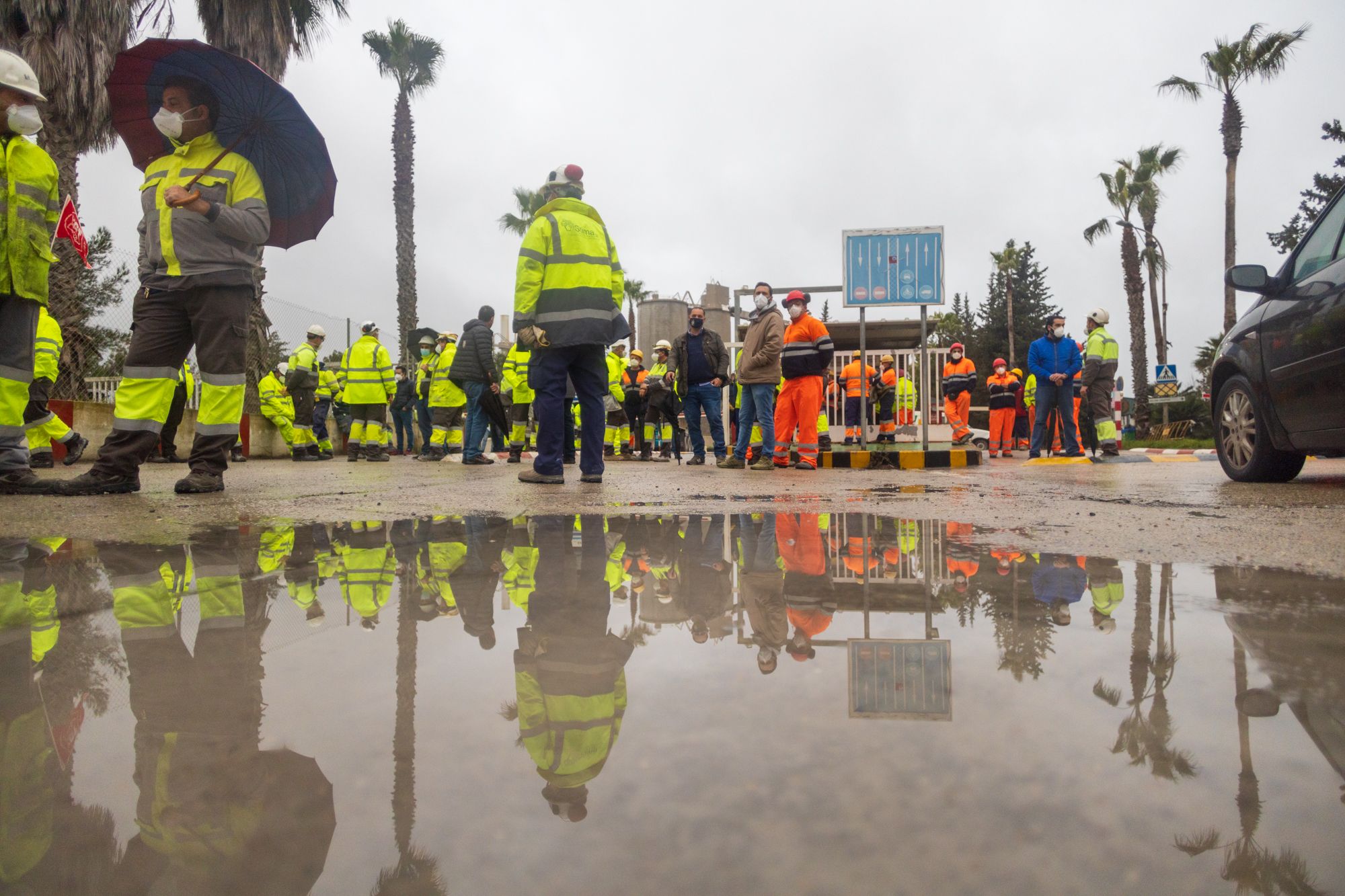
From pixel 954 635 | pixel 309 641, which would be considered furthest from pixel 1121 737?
pixel 309 641

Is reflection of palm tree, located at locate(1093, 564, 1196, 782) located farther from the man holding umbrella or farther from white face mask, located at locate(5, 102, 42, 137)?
white face mask, located at locate(5, 102, 42, 137)

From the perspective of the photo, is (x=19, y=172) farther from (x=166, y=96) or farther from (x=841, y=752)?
(x=841, y=752)

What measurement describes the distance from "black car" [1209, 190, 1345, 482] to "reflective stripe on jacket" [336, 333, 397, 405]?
9255 millimetres

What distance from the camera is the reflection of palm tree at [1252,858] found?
2.28 ft

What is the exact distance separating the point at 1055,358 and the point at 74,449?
37.4 feet

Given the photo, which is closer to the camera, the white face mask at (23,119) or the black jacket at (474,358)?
the white face mask at (23,119)

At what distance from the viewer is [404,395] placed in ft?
49.7

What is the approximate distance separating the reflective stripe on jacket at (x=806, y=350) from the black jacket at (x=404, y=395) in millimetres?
8602

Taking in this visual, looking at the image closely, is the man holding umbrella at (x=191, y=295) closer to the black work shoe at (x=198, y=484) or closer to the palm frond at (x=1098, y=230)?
the black work shoe at (x=198, y=484)

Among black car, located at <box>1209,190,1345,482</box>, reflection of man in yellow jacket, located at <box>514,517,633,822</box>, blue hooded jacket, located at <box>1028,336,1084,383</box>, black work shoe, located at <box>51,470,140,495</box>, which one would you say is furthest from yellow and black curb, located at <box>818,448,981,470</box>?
reflection of man in yellow jacket, located at <box>514,517,633,822</box>

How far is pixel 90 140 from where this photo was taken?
15.4m

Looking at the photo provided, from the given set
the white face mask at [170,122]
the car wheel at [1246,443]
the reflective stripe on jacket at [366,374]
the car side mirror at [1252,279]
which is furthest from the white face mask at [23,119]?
the reflective stripe on jacket at [366,374]

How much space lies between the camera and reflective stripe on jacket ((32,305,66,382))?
793cm

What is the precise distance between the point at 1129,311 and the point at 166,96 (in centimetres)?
3290
